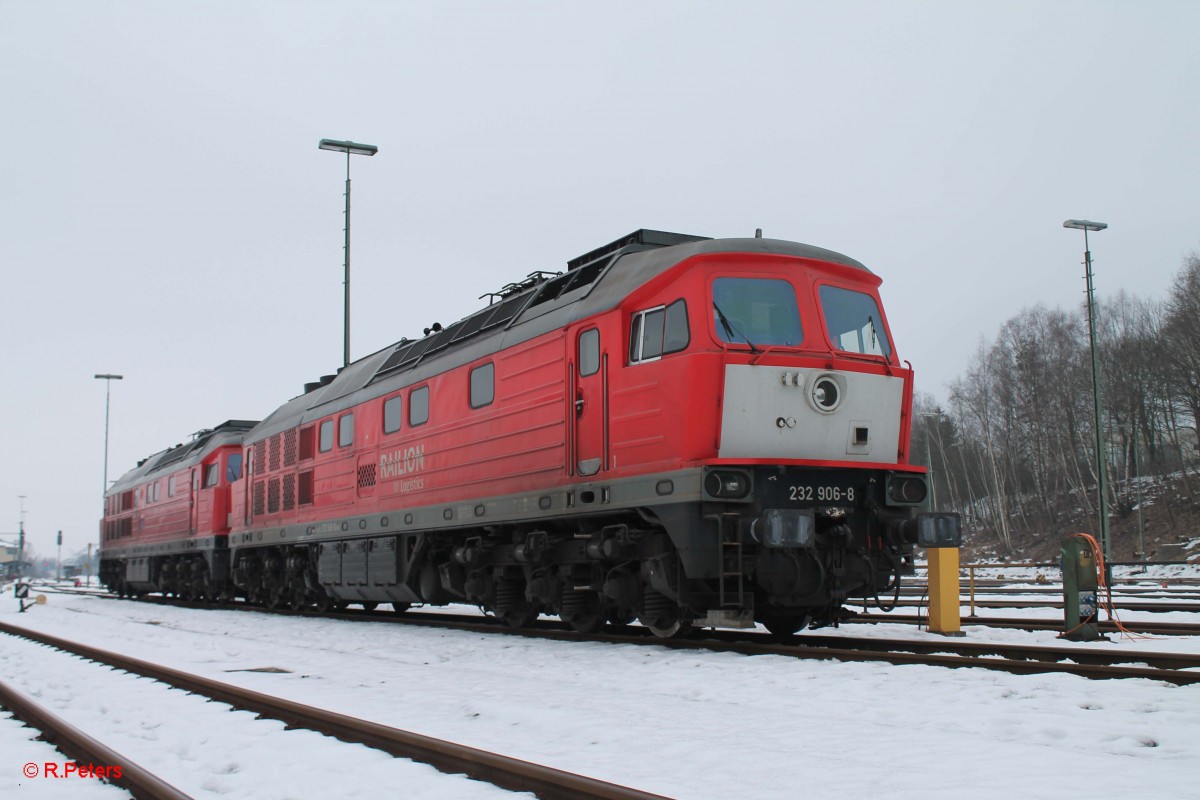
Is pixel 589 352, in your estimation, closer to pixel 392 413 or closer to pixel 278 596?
pixel 392 413

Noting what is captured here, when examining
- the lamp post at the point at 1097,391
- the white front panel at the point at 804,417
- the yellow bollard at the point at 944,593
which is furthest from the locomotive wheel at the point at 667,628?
the lamp post at the point at 1097,391

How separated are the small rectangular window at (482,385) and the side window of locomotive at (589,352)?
6.93ft

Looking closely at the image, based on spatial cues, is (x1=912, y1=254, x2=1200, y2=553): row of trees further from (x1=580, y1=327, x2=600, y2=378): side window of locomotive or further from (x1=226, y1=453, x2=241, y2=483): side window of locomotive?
(x1=580, y1=327, x2=600, y2=378): side window of locomotive

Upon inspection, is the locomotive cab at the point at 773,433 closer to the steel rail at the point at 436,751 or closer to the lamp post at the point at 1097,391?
the steel rail at the point at 436,751

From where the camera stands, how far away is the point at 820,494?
9891 mm

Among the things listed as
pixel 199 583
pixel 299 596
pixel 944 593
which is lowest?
pixel 199 583

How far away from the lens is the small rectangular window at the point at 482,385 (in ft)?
42.4

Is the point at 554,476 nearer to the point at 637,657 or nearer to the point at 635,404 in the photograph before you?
the point at 635,404

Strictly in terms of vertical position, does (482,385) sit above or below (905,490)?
above

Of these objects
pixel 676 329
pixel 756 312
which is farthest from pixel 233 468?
pixel 756 312

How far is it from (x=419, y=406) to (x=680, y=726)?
9.38m

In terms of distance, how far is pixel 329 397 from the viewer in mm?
19266

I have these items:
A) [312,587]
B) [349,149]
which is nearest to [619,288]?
[312,587]

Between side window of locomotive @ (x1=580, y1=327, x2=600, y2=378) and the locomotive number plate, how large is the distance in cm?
245
